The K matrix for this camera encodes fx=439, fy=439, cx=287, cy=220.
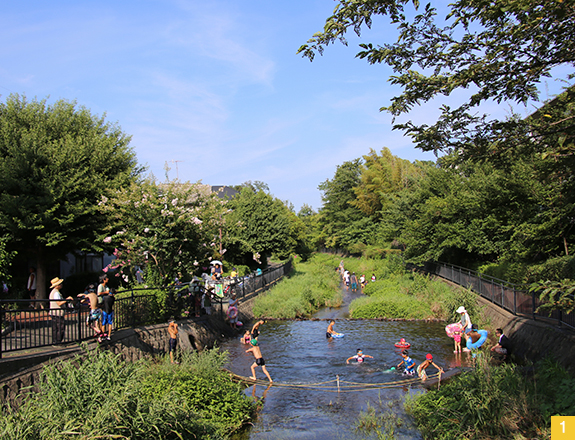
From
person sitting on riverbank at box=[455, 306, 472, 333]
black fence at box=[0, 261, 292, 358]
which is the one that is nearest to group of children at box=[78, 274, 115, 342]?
black fence at box=[0, 261, 292, 358]

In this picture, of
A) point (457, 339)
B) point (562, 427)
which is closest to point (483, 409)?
point (562, 427)

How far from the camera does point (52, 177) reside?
1781 cm

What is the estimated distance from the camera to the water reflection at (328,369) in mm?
9203

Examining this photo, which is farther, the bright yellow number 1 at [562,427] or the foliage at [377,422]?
the foliage at [377,422]

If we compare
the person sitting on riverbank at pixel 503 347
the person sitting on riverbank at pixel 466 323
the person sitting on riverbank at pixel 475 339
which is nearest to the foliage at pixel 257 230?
the person sitting on riverbank at pixel 466 323

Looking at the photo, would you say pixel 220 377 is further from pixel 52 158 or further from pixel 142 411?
pixel 52 158

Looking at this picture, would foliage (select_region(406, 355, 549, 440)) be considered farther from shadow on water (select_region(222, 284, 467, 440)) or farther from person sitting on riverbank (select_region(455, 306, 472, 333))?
person sitting on riverbank (select_region(455, 306, 472, 333))

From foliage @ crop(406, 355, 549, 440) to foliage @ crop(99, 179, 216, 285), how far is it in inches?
418

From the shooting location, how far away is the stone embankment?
7.43m

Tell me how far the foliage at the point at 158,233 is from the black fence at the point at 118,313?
3.03 ft

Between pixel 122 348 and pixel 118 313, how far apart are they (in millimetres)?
2121

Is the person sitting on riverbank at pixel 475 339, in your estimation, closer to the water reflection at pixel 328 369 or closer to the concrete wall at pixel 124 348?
the water reflection at pixel 328 369

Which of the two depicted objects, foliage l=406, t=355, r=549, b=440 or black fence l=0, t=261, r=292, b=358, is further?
black fence l=0, t=261, r=292, b=358

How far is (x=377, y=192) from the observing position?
2402 inches
